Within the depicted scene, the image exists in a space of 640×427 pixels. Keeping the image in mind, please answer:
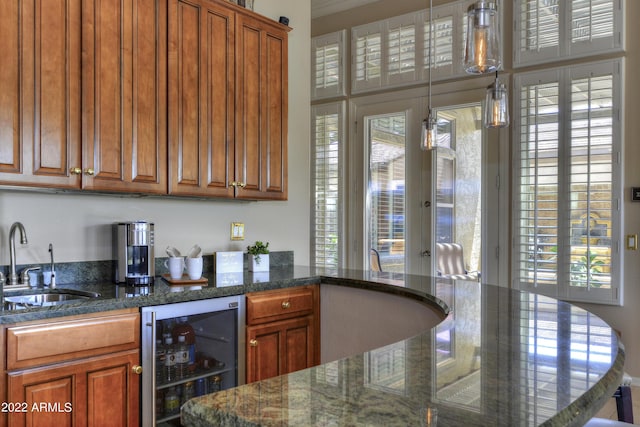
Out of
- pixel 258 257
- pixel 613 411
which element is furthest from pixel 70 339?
pixel 613 411

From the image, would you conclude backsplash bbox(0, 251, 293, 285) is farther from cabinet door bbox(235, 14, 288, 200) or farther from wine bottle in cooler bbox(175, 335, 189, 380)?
cabinet door bbox(235, 14, 288, 200)

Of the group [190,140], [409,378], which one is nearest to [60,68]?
[190,140]

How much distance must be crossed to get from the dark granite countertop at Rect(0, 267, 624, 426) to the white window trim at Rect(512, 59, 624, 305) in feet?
8.17

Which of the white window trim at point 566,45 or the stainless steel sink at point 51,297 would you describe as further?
the white window trim at point 566,45

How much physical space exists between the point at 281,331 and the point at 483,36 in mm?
1874

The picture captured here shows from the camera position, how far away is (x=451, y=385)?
876 mm

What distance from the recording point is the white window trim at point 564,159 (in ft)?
12.1

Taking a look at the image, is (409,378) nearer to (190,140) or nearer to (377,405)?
(377,405)

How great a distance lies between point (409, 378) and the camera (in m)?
0.91

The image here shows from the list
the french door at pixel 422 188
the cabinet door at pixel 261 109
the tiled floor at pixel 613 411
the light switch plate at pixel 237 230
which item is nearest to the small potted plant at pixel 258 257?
the light switch plate at pixel 237 230

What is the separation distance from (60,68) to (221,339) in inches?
59.3

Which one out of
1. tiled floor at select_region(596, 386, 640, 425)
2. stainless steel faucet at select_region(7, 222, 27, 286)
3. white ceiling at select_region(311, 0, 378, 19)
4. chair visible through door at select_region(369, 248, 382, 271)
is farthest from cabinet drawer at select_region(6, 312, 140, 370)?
white ceiling at select_region(311, 0, 378, 19)

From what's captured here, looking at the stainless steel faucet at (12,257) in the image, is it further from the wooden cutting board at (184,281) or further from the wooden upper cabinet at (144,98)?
the wooden cutting board at (184,281)

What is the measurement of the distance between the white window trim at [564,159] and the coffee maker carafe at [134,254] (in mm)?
2900
